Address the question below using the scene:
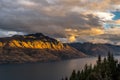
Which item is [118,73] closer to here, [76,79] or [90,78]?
[90,78]

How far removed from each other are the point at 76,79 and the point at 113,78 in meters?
33.1

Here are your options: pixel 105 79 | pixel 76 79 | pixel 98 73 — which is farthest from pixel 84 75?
pixel 105 79

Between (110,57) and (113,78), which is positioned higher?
(110,57)

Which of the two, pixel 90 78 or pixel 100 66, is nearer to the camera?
pixel 90 78

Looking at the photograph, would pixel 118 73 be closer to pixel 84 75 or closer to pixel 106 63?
pixel 106 63

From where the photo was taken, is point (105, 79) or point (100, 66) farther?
point (100, 66)

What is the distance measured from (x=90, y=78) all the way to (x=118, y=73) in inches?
893

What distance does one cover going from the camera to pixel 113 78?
172 metres

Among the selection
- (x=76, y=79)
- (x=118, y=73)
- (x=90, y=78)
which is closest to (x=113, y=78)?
(x=118, y=73)

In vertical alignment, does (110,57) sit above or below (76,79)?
above

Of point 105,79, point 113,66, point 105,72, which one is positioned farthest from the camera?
point 113,66

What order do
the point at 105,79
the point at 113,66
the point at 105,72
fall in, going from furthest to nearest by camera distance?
the point at 113,66 → the point at 105,72 → the point at 105,79

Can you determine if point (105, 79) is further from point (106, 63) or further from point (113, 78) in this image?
point (106, 63)

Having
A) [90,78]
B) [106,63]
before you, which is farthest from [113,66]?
[90,78]
